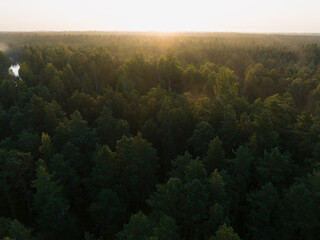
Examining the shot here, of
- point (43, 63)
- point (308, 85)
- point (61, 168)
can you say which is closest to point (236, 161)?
point (61, 168)

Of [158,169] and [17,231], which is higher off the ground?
[17,231]

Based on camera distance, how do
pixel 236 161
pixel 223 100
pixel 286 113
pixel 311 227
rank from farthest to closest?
pixel 223 100, pixel 286 113, pixel 236 161, pixel 311 227

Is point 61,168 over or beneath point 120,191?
over

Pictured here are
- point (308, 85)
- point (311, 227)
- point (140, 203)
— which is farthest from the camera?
point (308, 85)

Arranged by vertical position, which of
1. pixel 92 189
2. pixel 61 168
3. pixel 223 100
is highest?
pixel 223 100

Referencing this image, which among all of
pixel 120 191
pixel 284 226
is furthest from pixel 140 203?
pixel 284 226

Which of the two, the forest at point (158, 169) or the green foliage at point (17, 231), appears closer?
the green foliage at point (17, 231)

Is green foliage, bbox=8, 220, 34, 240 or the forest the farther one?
the forest

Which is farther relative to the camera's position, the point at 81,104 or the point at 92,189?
the point at 81,104

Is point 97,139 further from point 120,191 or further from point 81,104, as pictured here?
point 81,104

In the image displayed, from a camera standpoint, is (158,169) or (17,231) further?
(158,169)
